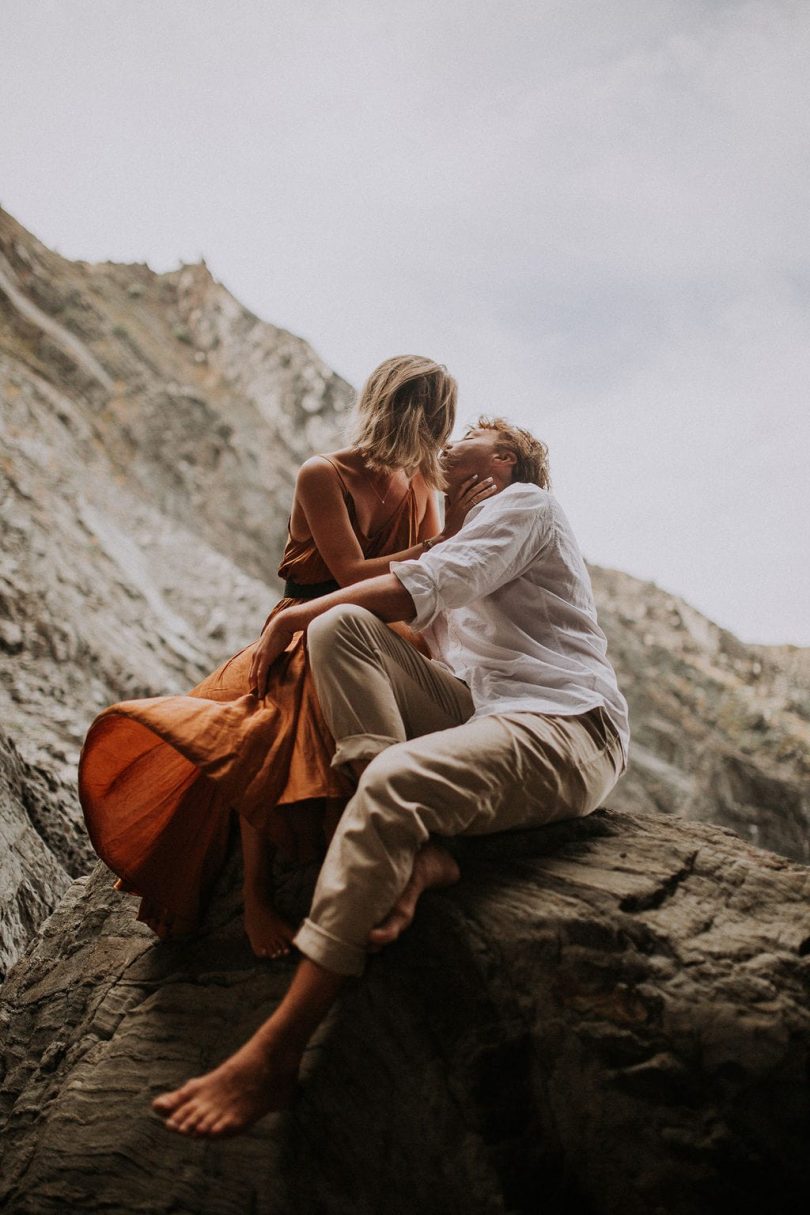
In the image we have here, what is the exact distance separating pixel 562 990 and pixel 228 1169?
1097mm

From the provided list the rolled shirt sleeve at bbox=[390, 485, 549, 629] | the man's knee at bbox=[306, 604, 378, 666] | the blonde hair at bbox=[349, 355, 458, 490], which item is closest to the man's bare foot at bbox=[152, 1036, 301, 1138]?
the man's knee at bbox=[306, 604, 378, 666]

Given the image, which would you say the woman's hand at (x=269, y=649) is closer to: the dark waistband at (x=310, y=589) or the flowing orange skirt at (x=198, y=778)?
the flowing orange skirt at (x=198, y=778)

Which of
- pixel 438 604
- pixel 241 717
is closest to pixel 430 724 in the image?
pixel 438 604

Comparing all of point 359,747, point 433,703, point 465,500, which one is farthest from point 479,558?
point 359,747

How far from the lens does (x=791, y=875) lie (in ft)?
9.57

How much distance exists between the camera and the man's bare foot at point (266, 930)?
2.72m

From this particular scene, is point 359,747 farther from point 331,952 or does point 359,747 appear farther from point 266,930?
point 266,930

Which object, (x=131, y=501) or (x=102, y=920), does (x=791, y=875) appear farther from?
(x=131, y=501)

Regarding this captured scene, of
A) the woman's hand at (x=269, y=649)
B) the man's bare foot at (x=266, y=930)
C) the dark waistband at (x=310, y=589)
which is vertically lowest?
the man's bare foot at (x=266, y=930)

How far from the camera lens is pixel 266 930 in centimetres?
274

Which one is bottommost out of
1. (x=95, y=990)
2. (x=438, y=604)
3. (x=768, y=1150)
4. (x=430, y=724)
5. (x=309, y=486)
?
(x=95, y=990)

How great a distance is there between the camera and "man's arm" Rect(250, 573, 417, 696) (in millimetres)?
2830

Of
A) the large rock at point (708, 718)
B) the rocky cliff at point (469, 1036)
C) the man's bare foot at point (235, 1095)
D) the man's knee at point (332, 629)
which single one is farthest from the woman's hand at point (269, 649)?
the large rock at point (708, 718)

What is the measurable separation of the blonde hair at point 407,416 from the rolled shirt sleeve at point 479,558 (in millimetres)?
562
